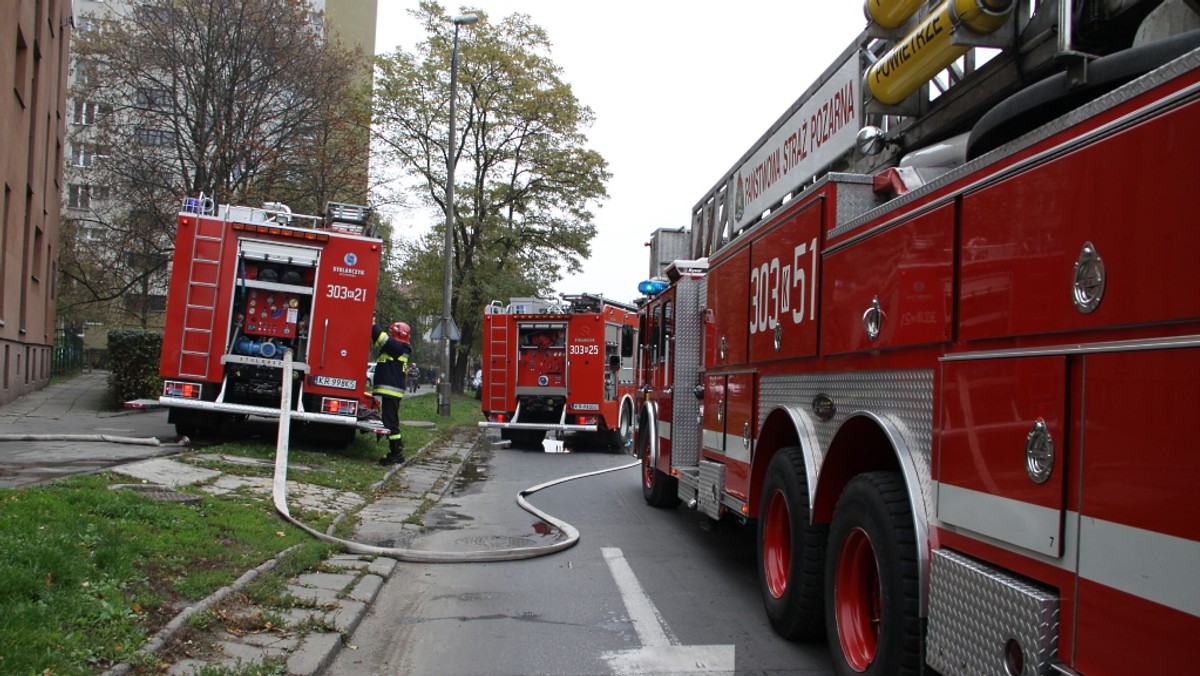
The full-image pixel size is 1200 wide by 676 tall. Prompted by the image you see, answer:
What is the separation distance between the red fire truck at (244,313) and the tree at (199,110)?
10555 millimetres

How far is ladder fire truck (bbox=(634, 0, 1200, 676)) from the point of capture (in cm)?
236

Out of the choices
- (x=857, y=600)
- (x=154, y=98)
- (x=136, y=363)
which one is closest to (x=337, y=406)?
(x=136, y=363)

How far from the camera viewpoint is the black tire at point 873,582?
11.5 feet

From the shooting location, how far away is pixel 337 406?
11977 millimetres

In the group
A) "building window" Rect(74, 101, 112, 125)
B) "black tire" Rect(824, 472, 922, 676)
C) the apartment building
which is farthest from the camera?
the apartment building

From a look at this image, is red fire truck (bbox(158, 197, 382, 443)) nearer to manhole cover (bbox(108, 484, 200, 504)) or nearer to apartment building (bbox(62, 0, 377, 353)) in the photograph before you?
manhole cover (bbox(108, 484, 200, 504))

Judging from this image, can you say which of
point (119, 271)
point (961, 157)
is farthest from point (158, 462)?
point (119, 271)

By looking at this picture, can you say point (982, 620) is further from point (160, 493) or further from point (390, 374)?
point (390, 374)

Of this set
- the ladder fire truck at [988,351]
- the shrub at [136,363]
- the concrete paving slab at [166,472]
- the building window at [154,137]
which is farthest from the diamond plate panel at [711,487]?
the building window at [154,137]

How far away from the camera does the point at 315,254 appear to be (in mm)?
12109

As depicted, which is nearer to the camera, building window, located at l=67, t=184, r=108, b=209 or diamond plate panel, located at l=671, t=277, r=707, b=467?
diamond plate panel, located at l=671, t=277, r=707, b=467

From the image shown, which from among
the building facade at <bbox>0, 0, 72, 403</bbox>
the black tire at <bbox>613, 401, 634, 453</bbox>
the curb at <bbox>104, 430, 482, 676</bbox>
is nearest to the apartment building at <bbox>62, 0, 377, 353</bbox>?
the building facade at <bbox>0, 0, 72, 403</bbox>

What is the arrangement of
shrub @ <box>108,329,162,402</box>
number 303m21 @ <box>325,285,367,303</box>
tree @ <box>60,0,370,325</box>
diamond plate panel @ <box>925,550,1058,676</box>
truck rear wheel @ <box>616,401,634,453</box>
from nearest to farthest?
diamond plate panel @ <box>925,550,1058,676</box>
number 303m21 @ <box>325,285,367,303</box>
shrub @ <box>108,329,162,402</box>
truck rear wheel @ <box>616,401,634,453</box>
tree @ <box>60,0,370,325</box>

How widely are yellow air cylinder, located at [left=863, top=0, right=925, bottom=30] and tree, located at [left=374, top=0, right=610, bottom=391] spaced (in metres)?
30.6
